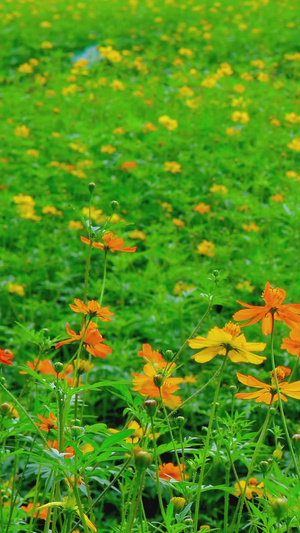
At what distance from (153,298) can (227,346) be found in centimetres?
177

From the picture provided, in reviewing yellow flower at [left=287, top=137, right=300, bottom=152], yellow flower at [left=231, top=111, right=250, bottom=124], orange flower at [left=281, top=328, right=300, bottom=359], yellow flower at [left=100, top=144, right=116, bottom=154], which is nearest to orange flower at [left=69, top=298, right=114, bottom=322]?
orange flower at [left=281, top=328, right=300, bottom=359]

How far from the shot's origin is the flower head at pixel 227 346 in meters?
0.99

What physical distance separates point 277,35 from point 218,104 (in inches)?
128

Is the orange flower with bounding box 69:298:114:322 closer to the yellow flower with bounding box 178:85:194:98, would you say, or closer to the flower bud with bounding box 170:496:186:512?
the flower bud with bounding box 170:496:186:512

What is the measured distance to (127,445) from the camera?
962 mm

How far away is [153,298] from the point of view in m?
2.76

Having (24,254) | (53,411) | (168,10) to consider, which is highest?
(53,411)

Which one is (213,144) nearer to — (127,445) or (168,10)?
(127,445)

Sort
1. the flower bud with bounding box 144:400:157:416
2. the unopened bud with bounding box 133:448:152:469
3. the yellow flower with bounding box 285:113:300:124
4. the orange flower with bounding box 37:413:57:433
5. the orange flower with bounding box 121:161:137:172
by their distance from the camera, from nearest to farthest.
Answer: the unopened bud with bounding box 133:448:152:469
the flower bud with bounding box 144:400:157:416
the orange flower with bounding box 37:413:57:433
the orange flower with bounding box 121:161:137:172
the yellow flower with bounding box 285:113:300:124

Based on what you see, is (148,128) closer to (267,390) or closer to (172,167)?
(172,167)

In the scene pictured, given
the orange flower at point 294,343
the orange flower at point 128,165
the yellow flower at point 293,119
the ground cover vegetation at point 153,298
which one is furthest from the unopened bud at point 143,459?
the yellow flower at point 293,119

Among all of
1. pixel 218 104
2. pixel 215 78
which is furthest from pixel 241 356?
pixel 215 78

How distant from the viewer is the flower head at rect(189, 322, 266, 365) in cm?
99

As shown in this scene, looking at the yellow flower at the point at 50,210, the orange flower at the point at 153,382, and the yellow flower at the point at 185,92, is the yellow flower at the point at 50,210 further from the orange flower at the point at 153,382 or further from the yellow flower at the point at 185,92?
the orange flower at the point at 153,382
